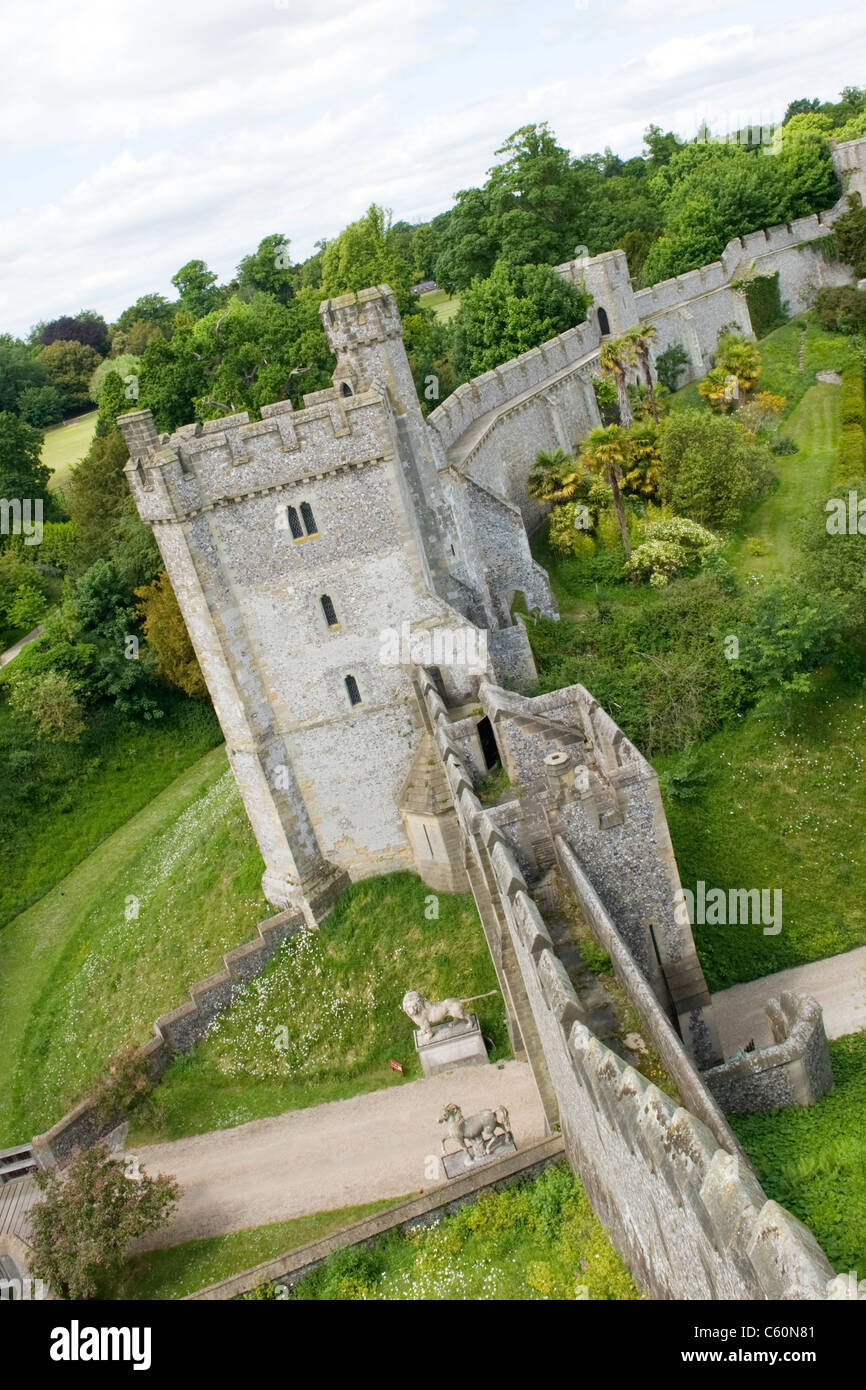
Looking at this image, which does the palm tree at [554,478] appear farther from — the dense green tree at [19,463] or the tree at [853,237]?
the tree at [853,237]

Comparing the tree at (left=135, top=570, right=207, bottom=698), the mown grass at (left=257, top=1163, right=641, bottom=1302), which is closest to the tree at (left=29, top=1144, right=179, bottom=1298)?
the mown grass at (left=257, top=1163, right=641, bottom=1302)

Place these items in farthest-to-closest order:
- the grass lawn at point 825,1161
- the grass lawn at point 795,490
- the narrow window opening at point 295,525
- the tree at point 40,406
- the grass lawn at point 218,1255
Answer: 1. the tree at point 40,406
2. the grass lawn at point 795,490
3. the narrow window opening at point 295,525
4. the grass lawn at point 218,1255
5. the grass lawn at point 825,1161

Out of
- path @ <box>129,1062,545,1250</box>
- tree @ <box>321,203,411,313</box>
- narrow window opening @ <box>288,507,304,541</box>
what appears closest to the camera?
path @ <box>129,1062,545,1250</box>

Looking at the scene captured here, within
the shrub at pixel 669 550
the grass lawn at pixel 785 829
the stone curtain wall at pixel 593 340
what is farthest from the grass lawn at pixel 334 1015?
the shrub at pixel 669 550

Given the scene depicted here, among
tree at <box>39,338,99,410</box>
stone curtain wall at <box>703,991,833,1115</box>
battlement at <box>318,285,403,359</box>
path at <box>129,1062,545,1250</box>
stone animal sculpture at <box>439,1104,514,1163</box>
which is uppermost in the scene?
tree at <box>39,338,99,410</box>

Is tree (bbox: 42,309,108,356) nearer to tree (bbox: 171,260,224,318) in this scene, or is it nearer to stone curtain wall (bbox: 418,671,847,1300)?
tree (bbox: 171,260,224,318)

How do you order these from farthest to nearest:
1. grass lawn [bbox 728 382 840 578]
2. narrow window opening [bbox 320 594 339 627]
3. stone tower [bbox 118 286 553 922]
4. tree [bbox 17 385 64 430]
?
tree [bbox 17 385 64 430], grass lawn [bbox 728 382 840 578], narrow window opening [bbox 320 594 339 627], stone tower [bbox 118 286 553 922]
